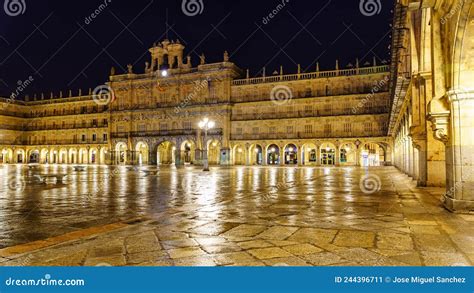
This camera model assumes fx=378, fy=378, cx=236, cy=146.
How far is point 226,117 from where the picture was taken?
47.4m

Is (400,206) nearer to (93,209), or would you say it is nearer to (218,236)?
(218,236)

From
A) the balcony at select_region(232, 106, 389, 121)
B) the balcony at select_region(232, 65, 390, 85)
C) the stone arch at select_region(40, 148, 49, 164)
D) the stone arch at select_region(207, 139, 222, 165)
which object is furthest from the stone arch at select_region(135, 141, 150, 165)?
the stone arch at select_region(40, 148, 49, 164)

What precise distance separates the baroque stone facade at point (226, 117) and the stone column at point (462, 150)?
3017cm

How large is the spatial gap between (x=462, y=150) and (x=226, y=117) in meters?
40.9

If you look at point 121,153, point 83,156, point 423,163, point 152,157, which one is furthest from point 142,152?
point 423,163

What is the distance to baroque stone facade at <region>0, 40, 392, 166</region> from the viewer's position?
140 ft

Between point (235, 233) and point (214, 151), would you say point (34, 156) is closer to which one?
point (214, 151)

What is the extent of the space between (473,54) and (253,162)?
4212 cm

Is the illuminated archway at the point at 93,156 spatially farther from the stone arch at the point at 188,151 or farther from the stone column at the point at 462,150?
the stone column at the point at 462,150

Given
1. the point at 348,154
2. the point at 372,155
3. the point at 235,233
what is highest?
the point at 348,154

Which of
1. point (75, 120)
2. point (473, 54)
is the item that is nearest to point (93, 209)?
point (473, 54)

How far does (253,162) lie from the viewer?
48.6 metres

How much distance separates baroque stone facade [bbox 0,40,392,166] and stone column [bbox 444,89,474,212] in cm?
3017

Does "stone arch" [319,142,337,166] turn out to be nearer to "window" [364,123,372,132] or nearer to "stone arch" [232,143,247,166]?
"window" [364,123,372,132]
